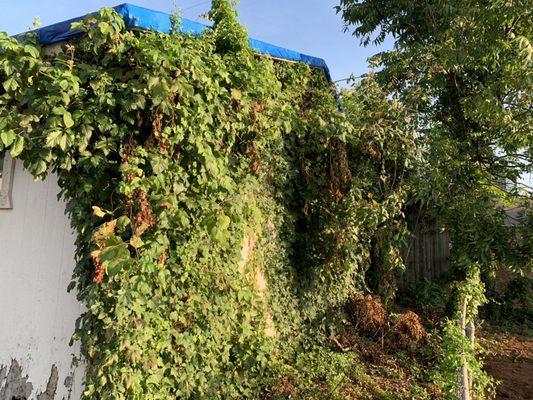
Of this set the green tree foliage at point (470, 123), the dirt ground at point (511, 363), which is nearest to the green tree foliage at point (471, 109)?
the green tree foliage at point (470, 123)

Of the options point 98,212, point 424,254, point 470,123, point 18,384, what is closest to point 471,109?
point 470,123

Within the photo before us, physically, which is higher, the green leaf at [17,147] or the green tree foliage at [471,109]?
the green tree foliage at [471,109]

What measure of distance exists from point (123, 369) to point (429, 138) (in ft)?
15.7

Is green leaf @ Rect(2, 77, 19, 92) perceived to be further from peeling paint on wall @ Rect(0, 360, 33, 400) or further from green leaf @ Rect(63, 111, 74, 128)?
peeling paint on wall @ Rect(0, 360, 33, 400)

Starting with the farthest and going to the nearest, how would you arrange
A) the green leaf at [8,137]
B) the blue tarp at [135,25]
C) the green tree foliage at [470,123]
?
1. the green tree foliage at [470,123]
2. the blue tarp at [135,25]
3. the green leaf at [8,137]

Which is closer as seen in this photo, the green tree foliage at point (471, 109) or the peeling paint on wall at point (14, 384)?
the peeling paint on wall at point (14, 384)

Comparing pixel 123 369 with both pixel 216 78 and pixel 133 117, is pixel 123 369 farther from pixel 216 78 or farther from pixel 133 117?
pixel 216 78

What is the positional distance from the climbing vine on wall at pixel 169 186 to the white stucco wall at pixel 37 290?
43cm

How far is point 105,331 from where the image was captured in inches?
126

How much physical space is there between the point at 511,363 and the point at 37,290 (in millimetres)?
5938

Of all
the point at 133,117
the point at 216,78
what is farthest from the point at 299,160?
the point at 133,117

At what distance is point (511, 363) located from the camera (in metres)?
5.88

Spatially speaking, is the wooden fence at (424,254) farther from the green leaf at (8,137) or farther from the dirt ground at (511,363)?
the green leaf at (8,137)

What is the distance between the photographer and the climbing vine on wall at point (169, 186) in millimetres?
3129
